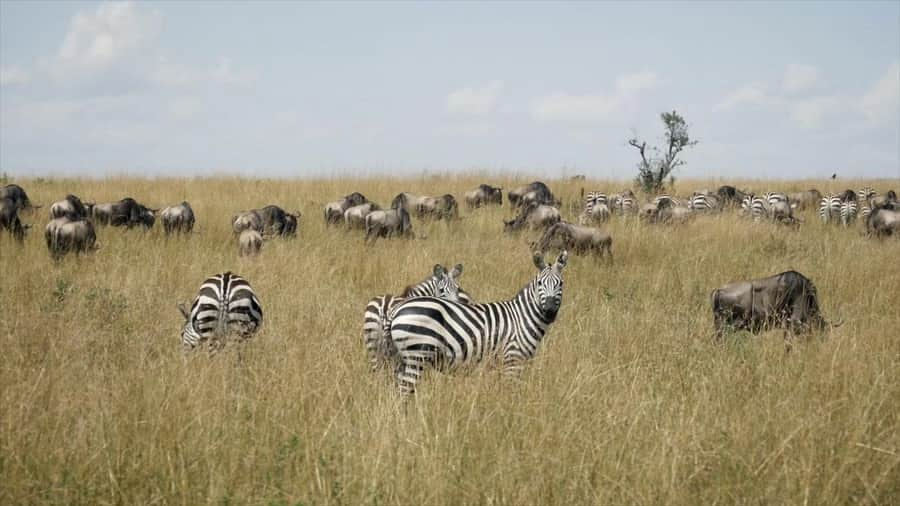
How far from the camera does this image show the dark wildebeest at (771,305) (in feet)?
26.9

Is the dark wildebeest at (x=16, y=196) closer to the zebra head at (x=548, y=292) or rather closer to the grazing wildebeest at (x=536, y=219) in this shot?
the grazing wildebeest at (x=536, y=219)

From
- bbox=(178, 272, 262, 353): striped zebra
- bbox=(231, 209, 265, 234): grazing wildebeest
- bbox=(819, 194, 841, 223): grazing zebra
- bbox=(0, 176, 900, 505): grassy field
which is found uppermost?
bbox=(819, 194, 841, 223): grazing zebra

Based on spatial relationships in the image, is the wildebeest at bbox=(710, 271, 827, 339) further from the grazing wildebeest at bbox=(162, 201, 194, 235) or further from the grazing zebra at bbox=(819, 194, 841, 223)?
the grazing zebra at bbox=(819, 194, 841, 223)

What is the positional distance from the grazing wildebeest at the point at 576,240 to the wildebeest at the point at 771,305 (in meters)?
5.48

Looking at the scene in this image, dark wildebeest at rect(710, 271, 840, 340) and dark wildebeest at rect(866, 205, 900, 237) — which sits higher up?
dark wildebeest at rect(866, 205, 900, 237)

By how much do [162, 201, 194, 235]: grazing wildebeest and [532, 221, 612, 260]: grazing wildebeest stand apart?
7360mm

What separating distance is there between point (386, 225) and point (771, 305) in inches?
369

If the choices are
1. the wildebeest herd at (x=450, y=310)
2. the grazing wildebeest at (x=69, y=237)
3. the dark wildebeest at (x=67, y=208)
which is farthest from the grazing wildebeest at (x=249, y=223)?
the dark wildebeest at (x=67, y=208)

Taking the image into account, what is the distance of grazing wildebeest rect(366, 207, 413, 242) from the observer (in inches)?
647

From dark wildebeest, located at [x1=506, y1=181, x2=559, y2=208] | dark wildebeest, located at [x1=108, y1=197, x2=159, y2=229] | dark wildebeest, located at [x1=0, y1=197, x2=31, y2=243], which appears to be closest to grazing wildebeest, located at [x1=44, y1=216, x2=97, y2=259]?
dark wildebeest, located at [x1=0, y1=197, x2=31, y2=243]

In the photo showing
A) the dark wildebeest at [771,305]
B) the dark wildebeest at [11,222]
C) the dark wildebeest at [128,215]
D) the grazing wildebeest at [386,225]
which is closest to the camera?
the dark wildebeest at [771,305]

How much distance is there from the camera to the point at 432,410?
5.36m

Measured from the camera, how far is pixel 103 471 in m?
4.48

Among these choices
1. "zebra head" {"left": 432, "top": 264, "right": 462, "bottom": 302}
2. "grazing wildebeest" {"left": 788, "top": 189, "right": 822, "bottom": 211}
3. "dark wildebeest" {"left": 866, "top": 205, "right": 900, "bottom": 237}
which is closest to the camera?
"zebra head" {"left": 432, "top": 264, "right": 462, "bottom": 302}
